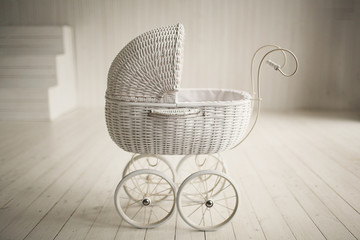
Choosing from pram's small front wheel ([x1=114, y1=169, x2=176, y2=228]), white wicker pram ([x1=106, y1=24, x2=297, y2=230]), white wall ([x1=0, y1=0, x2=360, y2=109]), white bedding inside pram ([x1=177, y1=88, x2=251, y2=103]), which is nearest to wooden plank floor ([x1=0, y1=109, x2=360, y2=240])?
pram's small front wheel ([x1=114, y1=169, x2=176, y2=228])

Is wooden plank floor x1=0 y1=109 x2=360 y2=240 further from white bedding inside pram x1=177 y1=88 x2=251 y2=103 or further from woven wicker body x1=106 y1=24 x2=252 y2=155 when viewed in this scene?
white bedding inside pram x1=177 y1=88 x2=251 y2=103

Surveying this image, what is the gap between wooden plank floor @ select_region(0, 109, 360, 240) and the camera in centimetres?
155

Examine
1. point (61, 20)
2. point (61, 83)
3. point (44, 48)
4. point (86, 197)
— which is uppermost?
point (61, 20)

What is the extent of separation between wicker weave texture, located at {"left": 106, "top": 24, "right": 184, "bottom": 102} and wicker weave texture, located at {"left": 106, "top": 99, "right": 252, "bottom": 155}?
52 mm

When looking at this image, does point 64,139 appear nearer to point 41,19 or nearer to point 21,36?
point 21,36

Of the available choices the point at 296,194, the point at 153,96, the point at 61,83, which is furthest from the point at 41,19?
the point at 296,194

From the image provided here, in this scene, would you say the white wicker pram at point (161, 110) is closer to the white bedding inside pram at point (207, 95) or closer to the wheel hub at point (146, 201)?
the wheel hub at point (146, 201)

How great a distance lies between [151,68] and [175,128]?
270 millimetres

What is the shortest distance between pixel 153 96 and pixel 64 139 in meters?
1.71

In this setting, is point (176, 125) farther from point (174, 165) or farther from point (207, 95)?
point (174, 165)

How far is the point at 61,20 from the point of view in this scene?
4.14 metres

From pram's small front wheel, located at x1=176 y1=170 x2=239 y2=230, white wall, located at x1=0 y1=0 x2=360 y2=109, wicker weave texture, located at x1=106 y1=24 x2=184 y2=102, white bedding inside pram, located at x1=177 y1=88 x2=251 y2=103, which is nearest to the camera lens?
wicker weave texture, located at x1=106 y1=24 x2=184 y2=102

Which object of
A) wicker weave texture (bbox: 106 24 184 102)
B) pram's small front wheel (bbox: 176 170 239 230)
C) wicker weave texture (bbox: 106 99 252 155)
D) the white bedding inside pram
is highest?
wicker weave texture (bbox: 106 24 184 102)

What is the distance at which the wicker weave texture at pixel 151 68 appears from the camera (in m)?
1.41
